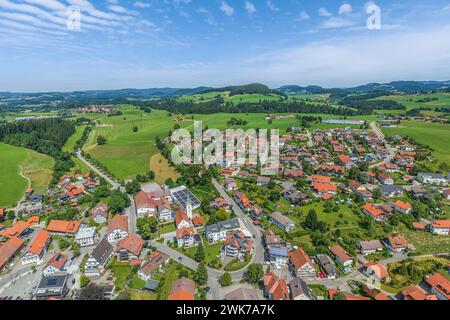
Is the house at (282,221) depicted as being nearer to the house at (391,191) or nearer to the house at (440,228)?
the house at (440,228)

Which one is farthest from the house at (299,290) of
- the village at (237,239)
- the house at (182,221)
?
the house at (182,221)

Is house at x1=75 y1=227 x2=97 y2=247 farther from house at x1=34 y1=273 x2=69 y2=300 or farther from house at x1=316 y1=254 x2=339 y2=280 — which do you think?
house at x1=316 y1=254 x2=339 y2=280

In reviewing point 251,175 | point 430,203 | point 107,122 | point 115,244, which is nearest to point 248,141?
point 251,175

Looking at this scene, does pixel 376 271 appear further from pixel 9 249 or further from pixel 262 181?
pixel 9 249

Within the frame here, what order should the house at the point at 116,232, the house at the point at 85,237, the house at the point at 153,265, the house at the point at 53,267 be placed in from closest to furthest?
the house at the point at 153,265
the house at the point at 53,267
the house at the point at 85,237
the house at the point at 116,232
